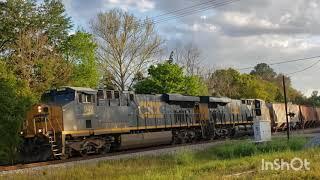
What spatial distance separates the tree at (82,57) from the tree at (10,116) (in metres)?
15.5

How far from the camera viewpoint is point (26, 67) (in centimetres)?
3406

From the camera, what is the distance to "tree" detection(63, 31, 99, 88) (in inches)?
1700

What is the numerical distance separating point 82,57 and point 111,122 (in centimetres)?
2035

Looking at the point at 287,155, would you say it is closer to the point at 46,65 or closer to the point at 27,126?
the point at 27,126

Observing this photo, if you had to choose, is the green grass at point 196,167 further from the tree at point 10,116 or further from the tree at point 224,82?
the tree at point 224,82

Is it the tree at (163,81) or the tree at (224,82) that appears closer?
the tree at (163,81)

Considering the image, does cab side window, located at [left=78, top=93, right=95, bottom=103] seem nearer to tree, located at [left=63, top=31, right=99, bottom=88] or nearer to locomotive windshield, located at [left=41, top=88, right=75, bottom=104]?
locomotive windshield, located at [left=41, top=88, right=75, bottom=104]

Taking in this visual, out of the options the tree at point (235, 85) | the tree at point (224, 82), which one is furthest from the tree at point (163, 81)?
the tree at point (235, 85)

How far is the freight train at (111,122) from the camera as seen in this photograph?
72.4 ft

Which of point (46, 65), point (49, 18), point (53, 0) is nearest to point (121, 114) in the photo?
point (46, 65)

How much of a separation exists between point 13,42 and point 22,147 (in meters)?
17.7

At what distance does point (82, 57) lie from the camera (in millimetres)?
44594

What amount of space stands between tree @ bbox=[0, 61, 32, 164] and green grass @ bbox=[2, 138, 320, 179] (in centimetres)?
805
